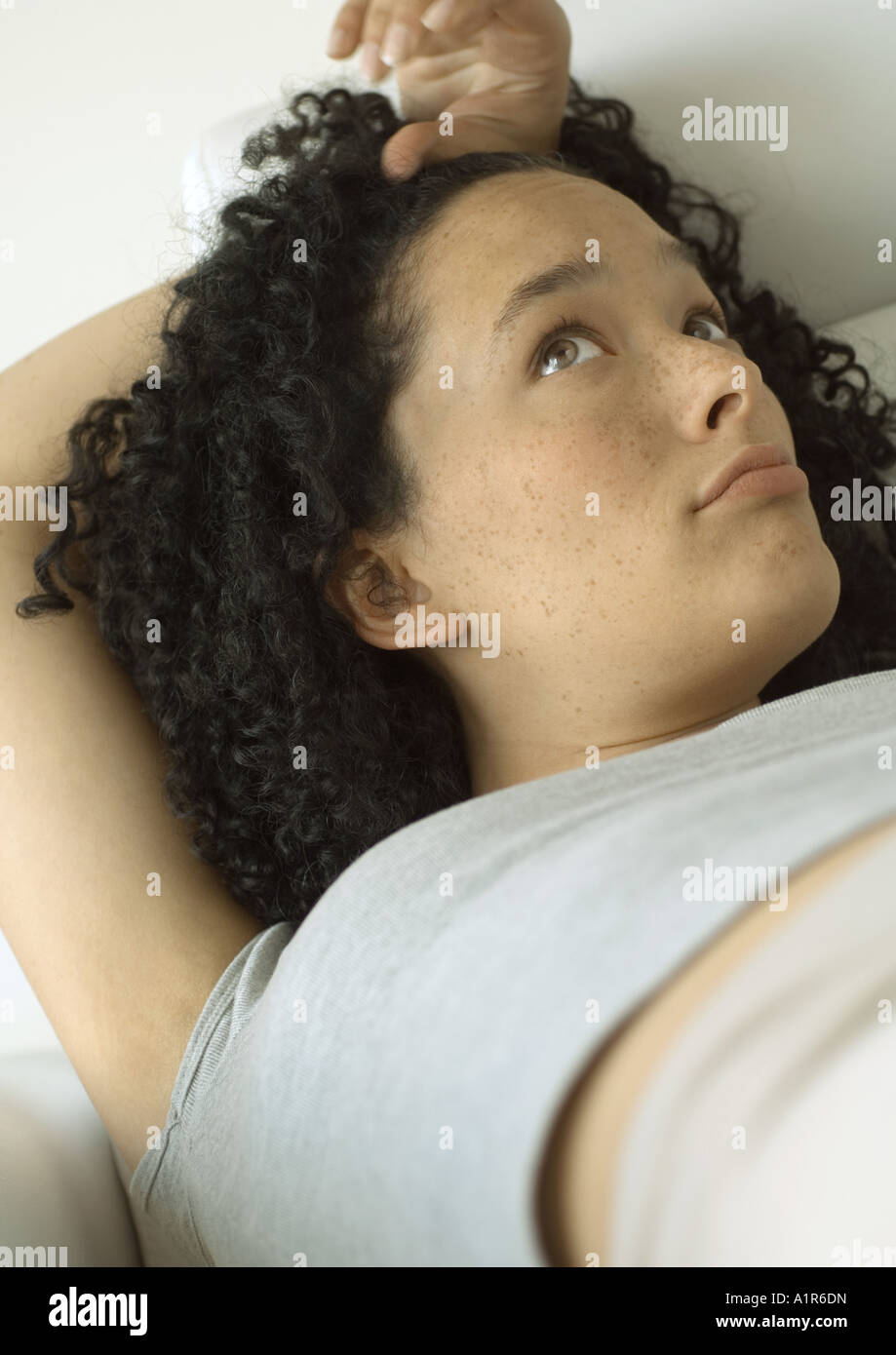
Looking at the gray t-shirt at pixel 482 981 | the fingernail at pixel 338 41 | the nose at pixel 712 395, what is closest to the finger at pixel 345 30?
the fingernail at pixel 338 41

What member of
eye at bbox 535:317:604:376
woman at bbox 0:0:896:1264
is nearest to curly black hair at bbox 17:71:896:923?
woman at bbox 0:0:896:1264

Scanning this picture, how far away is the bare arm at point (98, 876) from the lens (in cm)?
82

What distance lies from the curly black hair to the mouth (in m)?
0.24

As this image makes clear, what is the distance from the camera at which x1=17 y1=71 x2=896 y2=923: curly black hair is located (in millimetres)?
983

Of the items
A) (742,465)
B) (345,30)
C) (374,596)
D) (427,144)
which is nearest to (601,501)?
(742,465)

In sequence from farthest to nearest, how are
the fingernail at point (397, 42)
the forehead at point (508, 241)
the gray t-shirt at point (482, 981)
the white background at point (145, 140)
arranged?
1. the white background at point (145, 140)
2. the fingernail at point (397, 42)
3. the forehead at point (508, 241)
4. the gray t-shirt at point (482, 981)

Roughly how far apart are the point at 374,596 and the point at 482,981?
1.58 feet

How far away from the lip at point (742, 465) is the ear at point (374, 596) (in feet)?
0.79

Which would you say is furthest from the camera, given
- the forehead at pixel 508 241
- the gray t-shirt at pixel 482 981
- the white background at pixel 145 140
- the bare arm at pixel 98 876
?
the white background at pixel 145 140

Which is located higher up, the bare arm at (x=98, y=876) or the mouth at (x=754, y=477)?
the mouth at (x=754, y=477)

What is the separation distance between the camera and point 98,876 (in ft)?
2.82

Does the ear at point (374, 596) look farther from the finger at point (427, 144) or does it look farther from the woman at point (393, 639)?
the finger at point (427, 144)

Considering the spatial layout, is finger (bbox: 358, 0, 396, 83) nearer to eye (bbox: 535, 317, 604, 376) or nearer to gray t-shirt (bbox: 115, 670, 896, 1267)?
eye (bbox: 535, 317, 604, 376)

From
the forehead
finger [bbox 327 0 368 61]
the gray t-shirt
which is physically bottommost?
the gray t-shirt
